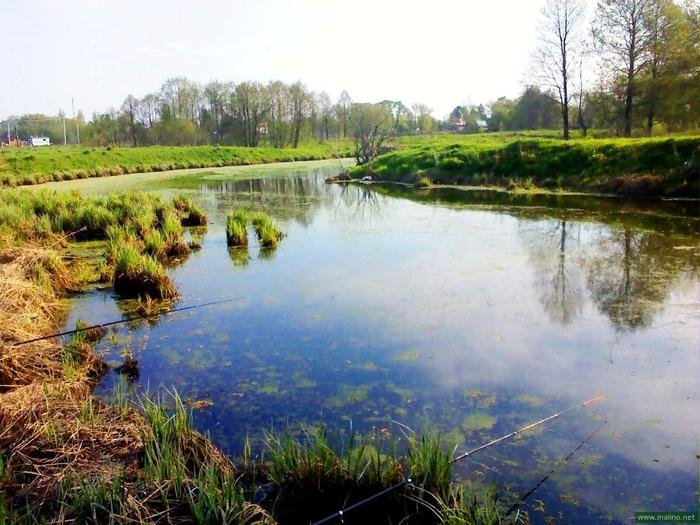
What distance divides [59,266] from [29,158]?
22.5 metres

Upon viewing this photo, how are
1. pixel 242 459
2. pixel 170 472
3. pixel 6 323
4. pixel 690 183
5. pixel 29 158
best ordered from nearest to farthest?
pixel 170 472
pixel 242 459
pixel 6 323
pixel 690 183
pixel 29 158

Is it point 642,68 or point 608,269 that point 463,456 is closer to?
point 608,269

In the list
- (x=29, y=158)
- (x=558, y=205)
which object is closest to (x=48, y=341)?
(x=558, y=205)

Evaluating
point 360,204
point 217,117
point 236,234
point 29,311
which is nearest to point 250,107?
point 217,117

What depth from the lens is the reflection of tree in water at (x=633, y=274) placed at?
5.61 m

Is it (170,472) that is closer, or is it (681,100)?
(170,472)

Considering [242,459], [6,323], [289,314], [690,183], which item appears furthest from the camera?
[690,183]

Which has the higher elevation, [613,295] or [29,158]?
[29,158]

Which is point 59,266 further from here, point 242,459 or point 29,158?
point 29,158

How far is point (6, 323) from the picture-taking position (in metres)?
4.45

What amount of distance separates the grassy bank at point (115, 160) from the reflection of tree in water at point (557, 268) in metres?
17.1

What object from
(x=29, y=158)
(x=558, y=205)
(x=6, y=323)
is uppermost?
(x=29, y=158)

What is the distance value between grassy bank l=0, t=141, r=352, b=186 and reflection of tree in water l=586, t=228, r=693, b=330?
1826cm

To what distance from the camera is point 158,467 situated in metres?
2.64
